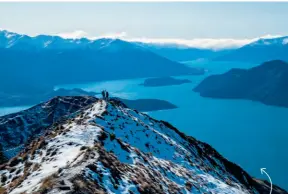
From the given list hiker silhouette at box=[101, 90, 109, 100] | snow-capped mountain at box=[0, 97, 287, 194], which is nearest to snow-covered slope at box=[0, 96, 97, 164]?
hiker silhouette at box=[101, 90, 109, 100]

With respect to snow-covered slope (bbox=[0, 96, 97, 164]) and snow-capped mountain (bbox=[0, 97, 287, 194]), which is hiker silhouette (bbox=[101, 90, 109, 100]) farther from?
snow-covered slope (bbox=[0, 96, 97, 164])

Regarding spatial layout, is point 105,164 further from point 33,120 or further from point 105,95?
point 33,120

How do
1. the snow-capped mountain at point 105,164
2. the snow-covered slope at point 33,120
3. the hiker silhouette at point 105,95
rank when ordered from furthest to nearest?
the snow-covered slope at point 33,120, the hiker silhouette at point 105,95, the snow-capped mountain at point 105,164

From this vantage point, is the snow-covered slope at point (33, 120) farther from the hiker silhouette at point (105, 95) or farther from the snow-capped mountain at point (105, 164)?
the snow-capped mountain at point (105, 164)

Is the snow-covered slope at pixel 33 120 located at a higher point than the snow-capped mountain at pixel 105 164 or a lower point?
lower

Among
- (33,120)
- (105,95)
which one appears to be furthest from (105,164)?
(33,120)

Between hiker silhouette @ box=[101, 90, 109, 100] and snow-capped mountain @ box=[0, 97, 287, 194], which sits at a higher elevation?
hiker silhouette @ box=[101, 90, 109, 100]

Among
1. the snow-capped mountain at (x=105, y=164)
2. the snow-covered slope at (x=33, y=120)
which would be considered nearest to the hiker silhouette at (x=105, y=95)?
the snow-capped mountain at (x=105, y=164)

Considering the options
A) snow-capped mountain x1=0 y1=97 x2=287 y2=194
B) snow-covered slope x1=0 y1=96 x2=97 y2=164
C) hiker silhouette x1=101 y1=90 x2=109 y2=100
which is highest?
hiker silhouette x1=101 y1=90 x2=109 y2=100
